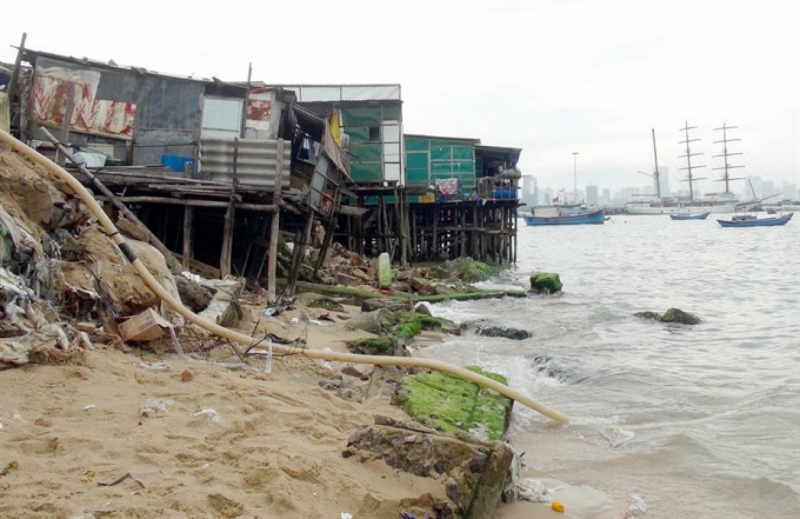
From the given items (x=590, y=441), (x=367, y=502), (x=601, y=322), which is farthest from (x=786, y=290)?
(x=367, y=502)

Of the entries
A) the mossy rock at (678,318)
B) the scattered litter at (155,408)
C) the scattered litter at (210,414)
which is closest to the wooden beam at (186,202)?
the scattered litter at (155,408)

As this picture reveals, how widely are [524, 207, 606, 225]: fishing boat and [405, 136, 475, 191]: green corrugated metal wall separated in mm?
58187

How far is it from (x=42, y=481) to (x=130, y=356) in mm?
2941

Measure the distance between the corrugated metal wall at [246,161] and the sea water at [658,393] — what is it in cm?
439

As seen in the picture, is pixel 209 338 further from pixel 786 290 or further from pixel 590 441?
pixel 786 290

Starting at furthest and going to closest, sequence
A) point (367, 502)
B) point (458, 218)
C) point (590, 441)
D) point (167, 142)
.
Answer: point (458, 218) < point (167, 142) < point (590, 441) < point (367, 502)

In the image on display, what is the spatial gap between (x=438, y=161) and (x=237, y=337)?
23.0 metres

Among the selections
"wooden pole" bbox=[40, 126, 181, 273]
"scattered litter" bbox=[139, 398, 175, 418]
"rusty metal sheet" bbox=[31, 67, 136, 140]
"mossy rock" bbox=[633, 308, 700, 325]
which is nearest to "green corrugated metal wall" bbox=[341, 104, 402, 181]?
"rusty metal sheet" bbox=[31, 67, 136, 140]

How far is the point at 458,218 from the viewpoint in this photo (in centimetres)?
3197

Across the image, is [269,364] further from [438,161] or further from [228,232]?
[438,161]

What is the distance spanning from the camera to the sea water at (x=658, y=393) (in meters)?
6.26

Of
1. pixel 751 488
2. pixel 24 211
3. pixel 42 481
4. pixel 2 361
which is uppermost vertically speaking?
pixel 24 211

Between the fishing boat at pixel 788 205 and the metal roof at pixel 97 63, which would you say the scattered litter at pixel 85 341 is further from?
the fishing boat at pixel 788 205

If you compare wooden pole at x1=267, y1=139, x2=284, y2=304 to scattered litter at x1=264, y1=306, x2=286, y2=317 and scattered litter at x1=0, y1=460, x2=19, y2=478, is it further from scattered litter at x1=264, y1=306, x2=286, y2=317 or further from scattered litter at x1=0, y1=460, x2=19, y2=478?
scattered litter at x1=0, y1=460, x2=19, y2=478
